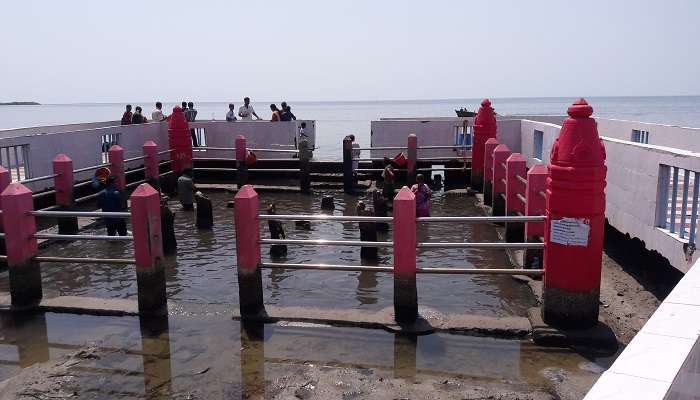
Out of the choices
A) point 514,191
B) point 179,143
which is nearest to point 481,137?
point 514,191

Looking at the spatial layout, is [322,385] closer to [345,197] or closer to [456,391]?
[456,391]

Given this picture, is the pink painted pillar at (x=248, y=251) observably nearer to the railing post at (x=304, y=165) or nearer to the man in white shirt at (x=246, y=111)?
the railing post at (x=304, y=165)

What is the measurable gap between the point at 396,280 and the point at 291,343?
1409mm

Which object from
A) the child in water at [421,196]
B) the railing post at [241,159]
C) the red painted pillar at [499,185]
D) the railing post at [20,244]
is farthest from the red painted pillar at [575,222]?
the railing post at [241,159]

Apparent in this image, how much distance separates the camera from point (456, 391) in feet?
17.6

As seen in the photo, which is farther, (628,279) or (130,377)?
(628,279)

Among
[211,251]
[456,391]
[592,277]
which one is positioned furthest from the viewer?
[211,251]

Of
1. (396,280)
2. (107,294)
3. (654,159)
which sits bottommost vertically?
(107,294)

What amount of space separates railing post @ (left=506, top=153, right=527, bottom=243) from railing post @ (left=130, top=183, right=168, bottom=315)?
21.0 ft

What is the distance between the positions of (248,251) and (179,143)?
12560mm

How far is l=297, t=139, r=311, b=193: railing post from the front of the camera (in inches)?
696

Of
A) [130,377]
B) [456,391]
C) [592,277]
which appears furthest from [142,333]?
[592,277]

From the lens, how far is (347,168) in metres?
17.8

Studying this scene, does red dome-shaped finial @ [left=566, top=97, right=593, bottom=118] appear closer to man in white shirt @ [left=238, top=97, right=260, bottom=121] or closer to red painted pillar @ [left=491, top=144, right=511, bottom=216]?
red painted pillar @ [left=491, top=144, right=511, bottom=216]
